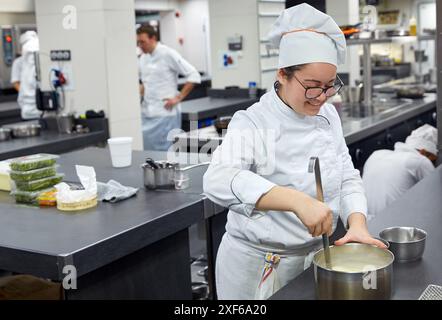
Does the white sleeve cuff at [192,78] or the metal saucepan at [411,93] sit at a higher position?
the white sleeve cuff at [192,78]

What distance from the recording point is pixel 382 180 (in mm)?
3137

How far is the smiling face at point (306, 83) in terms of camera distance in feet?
5.41

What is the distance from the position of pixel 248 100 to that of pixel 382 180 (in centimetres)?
357

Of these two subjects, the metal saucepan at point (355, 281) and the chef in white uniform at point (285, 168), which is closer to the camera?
the metal saucepan at point (355, 281)

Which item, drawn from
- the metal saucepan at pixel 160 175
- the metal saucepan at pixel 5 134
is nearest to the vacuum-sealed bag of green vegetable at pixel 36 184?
the metal saucepan at pixel 160 175

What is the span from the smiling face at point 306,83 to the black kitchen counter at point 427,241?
1.51ft

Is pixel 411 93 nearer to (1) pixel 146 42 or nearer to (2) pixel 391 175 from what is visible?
(1) pixel 146 42

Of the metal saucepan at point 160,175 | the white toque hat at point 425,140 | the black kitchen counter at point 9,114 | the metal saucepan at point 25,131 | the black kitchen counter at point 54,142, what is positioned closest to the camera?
the metal saucepan at point 160,175

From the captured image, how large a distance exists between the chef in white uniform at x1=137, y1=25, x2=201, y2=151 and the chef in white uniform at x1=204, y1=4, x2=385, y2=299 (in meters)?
3.81

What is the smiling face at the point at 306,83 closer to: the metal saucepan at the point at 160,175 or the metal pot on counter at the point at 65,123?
the metal saucepan at the point at 160,175

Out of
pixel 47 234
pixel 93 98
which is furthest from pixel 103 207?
pixel 93 98

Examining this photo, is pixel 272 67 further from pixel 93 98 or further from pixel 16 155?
pixel 16 155

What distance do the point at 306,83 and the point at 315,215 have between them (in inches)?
16.4

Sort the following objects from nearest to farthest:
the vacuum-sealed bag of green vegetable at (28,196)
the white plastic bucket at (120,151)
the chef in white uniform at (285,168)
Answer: the chef in white uniform at (285,168), the vacuum-sealed bag of green vegetable at (28,196), the white plastic bucket at (120,151)
